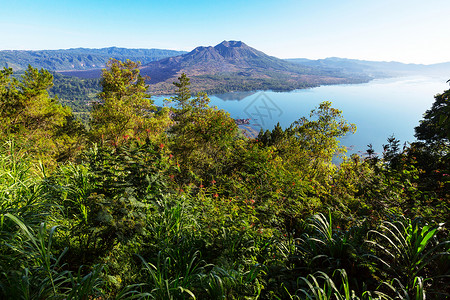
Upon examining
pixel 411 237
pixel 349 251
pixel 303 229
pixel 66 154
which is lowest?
pixel 66 154

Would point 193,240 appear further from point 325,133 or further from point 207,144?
point 325,133

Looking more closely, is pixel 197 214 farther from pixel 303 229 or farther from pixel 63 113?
pixel 63 113

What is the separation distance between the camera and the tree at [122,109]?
11.3 m

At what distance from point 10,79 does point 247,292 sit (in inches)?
767

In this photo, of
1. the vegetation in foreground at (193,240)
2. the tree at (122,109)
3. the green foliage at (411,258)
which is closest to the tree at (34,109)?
the tree at (122,109)

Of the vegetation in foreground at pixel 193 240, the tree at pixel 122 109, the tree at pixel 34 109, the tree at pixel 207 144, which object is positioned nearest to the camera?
the vegetation in foreground at pixel 193 240

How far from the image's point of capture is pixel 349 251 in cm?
202

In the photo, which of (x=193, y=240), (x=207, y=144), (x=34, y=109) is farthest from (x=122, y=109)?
(x=193, y=240)

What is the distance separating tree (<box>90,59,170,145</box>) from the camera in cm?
1130

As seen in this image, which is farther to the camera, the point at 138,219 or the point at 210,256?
the point at 210,256

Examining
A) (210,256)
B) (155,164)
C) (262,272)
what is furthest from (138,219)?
(262,272)

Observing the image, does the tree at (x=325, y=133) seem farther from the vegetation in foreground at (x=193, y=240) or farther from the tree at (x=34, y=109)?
the tree at (x=34, y=109)

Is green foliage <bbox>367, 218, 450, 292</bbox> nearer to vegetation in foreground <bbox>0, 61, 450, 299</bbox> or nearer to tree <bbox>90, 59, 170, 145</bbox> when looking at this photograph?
vegetation in foreground <bbox>0, 61, 450, 299</bbox>

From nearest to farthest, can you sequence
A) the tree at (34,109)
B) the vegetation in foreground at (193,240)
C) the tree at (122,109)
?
the vegetation in foreground at (193,240), the tree at (122,109), the tree at (34,109)
